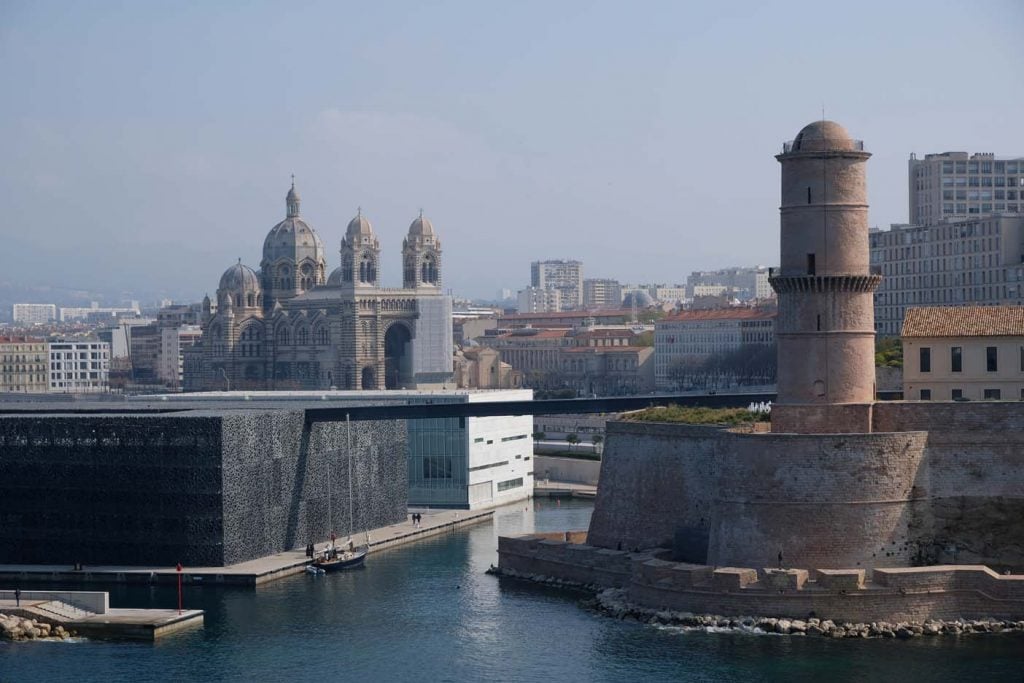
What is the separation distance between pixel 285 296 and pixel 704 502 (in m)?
118

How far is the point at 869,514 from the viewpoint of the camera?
45969 millimetres

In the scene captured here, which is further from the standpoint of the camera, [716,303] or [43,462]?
[716,303]

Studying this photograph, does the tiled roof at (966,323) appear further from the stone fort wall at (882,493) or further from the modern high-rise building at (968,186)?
the modern high-rise building at (968,186)

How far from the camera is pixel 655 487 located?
5312cm

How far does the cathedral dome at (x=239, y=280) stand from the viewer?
165m

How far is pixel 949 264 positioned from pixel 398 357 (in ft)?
203

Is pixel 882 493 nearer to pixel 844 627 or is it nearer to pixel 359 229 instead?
pixel 844 627

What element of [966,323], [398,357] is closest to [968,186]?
[398,357]

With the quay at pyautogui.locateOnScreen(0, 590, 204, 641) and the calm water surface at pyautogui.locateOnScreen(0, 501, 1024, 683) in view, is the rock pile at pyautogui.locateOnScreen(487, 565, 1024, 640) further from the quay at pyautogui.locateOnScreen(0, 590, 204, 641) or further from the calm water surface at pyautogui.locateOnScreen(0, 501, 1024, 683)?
the quay at pyautogui.locateOnScreen(0, 590, 204, 641)

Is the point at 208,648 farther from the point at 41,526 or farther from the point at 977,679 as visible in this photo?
the point at 977,679

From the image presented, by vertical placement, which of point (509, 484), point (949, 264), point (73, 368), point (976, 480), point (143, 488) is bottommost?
point (509, 484)

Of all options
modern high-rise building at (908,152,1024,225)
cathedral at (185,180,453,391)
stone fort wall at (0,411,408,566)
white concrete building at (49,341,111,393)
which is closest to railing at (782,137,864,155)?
stone fort wall at (0,411,408,566)

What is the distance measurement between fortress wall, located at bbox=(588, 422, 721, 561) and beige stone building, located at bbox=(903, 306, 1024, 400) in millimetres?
5725

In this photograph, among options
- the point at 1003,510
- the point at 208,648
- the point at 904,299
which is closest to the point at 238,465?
the point at 208,648
